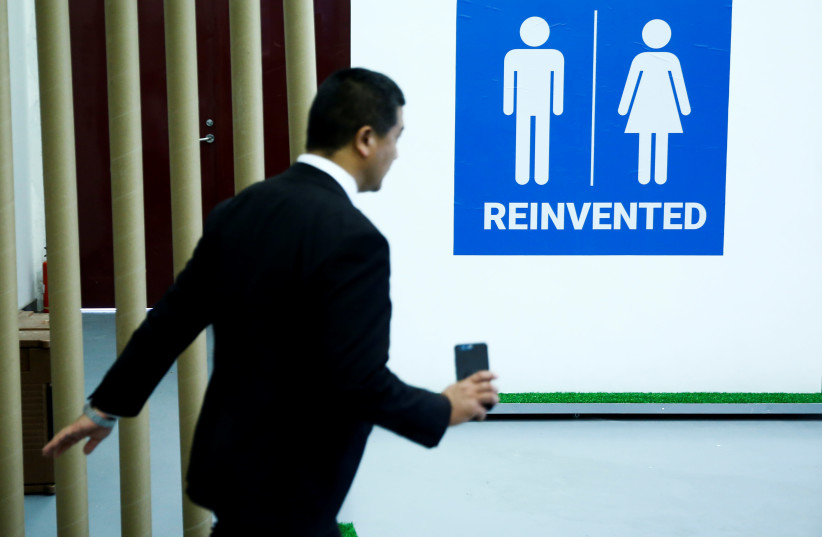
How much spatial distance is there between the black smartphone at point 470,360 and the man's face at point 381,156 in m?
Result: 0.33

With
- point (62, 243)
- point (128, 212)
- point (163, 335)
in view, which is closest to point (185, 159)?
point (128, 212)

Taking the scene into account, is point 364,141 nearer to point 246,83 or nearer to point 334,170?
point 334,170

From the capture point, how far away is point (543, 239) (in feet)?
13.7

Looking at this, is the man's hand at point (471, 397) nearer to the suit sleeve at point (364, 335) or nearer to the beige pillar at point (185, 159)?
the suit sleeve at point (364, 335)

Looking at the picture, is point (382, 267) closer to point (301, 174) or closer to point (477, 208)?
point (301, 174)

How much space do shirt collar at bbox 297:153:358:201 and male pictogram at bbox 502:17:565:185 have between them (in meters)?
2.63

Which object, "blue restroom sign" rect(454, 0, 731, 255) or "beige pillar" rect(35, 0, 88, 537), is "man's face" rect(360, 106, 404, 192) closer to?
"beige pillar" rect(35, 0, 88, 537)

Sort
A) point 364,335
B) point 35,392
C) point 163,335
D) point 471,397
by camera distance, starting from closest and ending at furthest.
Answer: point 364,335 → point 471,397 → point 163,335 → point 35,392

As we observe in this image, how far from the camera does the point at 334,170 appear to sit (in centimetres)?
156

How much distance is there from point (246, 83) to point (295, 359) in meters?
1.14

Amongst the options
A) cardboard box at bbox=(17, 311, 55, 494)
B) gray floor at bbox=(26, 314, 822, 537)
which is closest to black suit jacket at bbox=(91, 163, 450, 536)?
gray floor at bbox=(26, 314, 822, 537)

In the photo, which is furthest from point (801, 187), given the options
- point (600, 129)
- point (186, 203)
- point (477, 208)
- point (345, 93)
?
point (345, 93)

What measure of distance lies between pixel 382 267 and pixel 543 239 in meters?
2.84

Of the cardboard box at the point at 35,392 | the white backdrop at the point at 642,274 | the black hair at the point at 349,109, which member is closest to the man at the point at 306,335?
the black hair at the point at 349,109
